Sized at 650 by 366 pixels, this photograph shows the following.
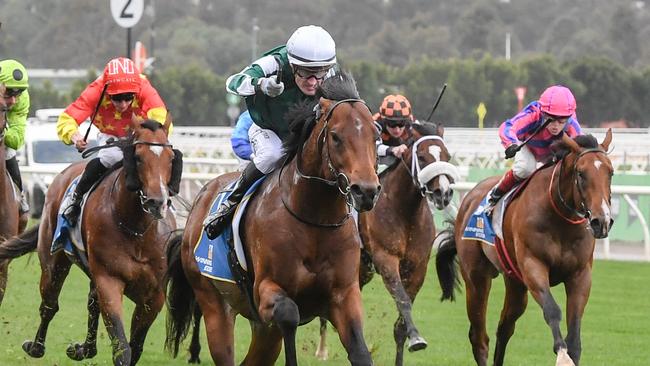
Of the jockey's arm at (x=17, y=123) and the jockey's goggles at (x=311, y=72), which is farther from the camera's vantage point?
the jockey's arm at (x=17, y=123)

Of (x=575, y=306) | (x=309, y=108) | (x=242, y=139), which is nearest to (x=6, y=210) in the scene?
(x=242, y=139)

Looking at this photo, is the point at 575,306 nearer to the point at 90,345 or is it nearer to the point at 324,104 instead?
the point at 324,104

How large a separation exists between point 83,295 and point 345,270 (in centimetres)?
794

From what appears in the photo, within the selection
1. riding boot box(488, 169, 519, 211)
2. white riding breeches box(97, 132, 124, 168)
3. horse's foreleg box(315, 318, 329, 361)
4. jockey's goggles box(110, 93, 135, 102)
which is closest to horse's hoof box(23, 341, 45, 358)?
Answer: white riding breeches box(97, 132, 124, 168)

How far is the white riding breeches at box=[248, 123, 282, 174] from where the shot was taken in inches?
302

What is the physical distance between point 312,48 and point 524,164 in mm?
2847

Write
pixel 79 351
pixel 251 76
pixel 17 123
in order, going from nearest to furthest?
1. pixel 251 76
2. pixel 79 351
3. pixel 17 123

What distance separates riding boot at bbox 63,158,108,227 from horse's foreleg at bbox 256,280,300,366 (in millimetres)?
2783

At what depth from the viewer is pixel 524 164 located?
9.80 meters

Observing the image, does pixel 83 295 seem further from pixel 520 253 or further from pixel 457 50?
pixel 457 50

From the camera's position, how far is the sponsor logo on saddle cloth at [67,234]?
9422 mm

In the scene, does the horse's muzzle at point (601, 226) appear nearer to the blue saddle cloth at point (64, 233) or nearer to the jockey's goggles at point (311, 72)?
the jockey's goggles at point (311, 72)

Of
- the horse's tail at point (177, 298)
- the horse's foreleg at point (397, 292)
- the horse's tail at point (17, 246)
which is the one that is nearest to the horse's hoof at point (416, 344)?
the horse's foreleg at point (397, 292)

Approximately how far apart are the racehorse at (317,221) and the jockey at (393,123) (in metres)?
3.37
